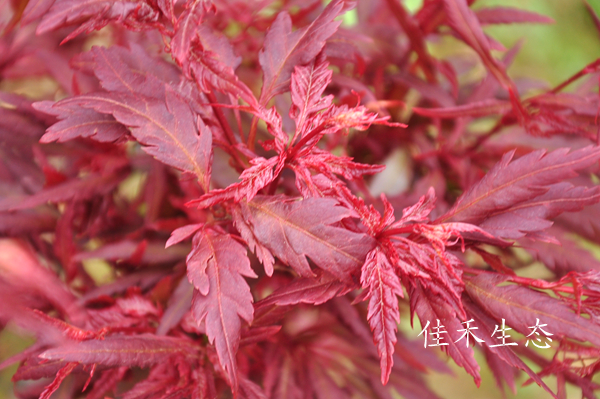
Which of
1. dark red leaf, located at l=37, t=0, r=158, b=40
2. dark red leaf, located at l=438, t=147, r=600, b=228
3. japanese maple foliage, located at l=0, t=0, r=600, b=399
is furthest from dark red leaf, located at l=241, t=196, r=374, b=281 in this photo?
dark red leaf, located at l=37, t=0, r=158, b=40

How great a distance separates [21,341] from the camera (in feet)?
2.19

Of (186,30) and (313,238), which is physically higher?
(186,30)

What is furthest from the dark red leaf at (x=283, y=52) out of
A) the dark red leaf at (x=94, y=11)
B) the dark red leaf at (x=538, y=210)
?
the dark red leaf at (x=538, y=210)

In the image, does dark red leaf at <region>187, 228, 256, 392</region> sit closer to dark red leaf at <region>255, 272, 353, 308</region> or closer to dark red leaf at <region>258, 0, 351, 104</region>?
dark red leaf at <region>255, 272, 353, 308</region>

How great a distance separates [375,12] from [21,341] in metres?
0.90

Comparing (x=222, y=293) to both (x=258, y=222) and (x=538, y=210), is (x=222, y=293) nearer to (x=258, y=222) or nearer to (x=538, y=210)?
(x=258, y=222)

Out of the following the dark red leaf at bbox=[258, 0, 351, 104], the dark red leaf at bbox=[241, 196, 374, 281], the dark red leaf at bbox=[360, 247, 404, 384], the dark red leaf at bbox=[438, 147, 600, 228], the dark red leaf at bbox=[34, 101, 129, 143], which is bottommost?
the dark red leaf at bbox=[438, 147, 600, 228]

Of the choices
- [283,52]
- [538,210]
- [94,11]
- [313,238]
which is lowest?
[538,210]

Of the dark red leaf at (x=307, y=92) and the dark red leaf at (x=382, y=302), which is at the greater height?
the dark red leaf at (x=307, y=92)

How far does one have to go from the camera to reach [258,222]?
0.40 m

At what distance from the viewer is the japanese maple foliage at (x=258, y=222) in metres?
0.39

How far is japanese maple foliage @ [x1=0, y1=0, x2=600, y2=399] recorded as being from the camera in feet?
1.28

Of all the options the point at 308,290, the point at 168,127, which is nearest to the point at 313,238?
the point at 308,290

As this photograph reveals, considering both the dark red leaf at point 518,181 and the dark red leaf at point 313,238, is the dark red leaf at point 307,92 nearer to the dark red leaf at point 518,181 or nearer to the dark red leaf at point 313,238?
the dark red leaf at point 313,238
